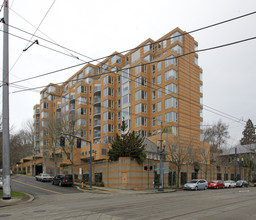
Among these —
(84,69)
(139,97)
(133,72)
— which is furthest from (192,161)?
(84,69)

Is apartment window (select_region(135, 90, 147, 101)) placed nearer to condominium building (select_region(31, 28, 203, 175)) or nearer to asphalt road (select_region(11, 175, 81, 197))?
condominium building (select_region(31, 28, 203, 175))

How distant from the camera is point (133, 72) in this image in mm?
58844

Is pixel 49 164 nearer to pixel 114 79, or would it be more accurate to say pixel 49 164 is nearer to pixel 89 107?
pixel 89 107

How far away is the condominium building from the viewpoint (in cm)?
5094

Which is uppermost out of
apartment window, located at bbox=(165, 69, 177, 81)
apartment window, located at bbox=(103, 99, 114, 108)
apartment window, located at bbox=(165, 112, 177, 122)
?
apartment window, located at bbox=(165, 69, 177, 81)

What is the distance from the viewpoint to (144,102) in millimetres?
56312

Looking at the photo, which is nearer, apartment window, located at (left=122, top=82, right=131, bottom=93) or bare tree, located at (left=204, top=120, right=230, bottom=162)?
apartment window, located at (left=122, top=82, right=131, bottom=93)

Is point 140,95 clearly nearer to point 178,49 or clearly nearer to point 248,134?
point 178,49

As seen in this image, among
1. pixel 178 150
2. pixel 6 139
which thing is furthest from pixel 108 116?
pixel 6 139

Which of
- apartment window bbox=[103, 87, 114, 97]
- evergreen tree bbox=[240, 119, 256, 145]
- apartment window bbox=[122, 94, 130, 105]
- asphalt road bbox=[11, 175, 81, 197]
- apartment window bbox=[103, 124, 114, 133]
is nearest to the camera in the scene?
asphalt road bbox=[11, 175, 81, 197]

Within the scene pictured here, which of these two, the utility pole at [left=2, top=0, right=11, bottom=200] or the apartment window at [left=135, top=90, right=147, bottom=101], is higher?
the apartment window at [left=135, top=90, right=147, bottom=101]

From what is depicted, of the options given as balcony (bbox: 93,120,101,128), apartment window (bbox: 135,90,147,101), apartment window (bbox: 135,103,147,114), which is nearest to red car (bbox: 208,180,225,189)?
apartment window (bbox: 135,103,147,114)

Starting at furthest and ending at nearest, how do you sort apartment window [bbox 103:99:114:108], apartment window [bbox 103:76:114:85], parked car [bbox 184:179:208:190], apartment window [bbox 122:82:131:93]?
apartment window [bbox 103:76:114:85]
apartment window [bbox 103:99:114:108]
apartment window [bbox 122:82:131:93]
parked car [bbox 184:179:208:190]

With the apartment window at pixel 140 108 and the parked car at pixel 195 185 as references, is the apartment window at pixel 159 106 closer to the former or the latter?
the apartment window at pixel 140 108
